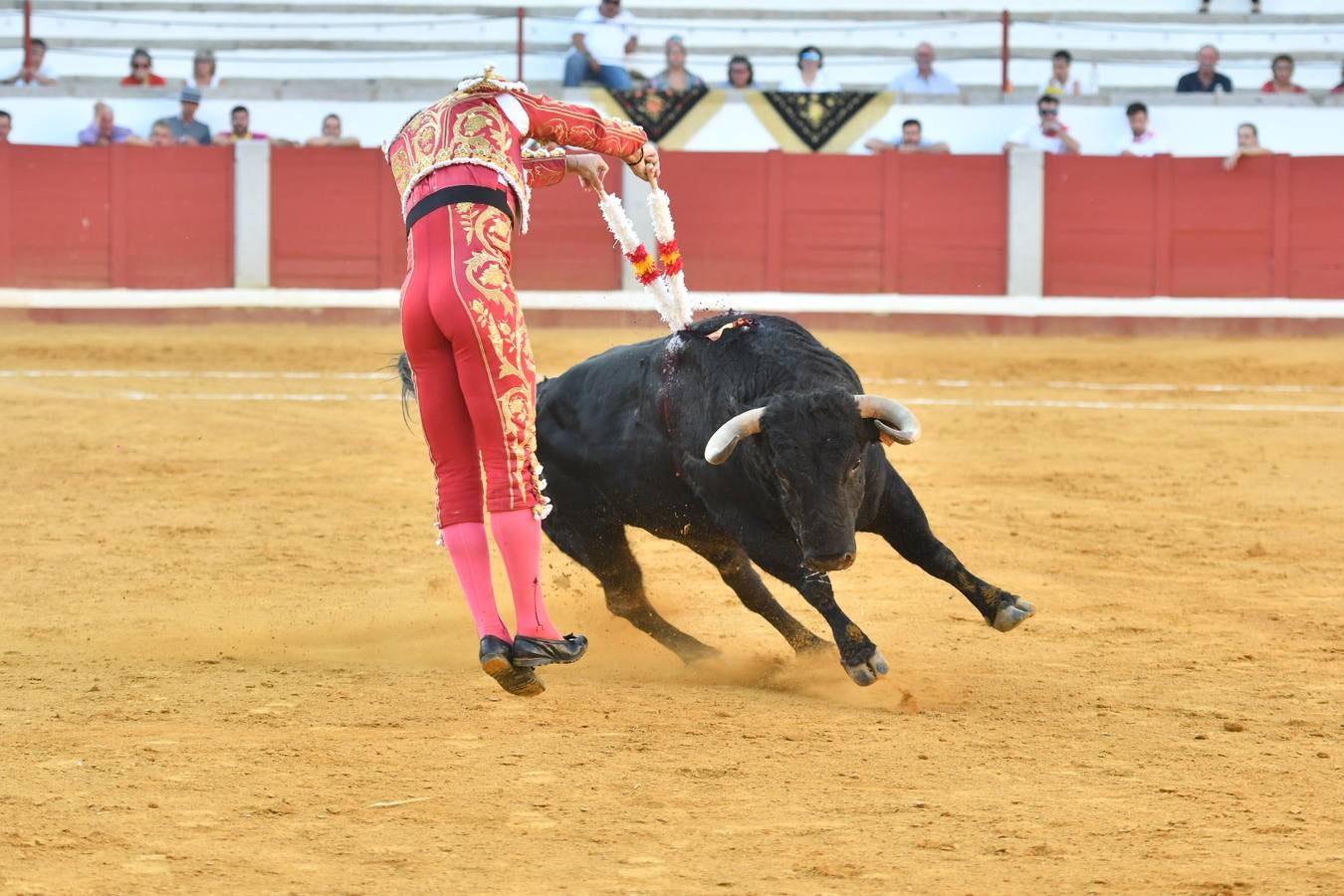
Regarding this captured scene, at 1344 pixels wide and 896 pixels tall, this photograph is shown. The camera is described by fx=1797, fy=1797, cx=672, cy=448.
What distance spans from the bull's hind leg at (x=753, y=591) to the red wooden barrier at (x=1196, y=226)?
29.0 feet

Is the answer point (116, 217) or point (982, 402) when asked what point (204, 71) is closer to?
point (116, 217)

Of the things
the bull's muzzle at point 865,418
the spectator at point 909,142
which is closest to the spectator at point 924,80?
the spectator at point 909,142

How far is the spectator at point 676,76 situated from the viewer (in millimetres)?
12359

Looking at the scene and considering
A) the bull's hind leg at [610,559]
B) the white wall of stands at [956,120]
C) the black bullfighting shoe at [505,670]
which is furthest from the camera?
the white wall of stands at [956,120]

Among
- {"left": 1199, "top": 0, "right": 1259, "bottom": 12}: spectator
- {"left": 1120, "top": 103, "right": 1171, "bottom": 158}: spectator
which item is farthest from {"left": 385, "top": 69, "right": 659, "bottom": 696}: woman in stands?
{"left": 1199, "top": 0, "right": 1259, "bottom": 12}: spectator

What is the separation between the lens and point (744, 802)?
9.36ft

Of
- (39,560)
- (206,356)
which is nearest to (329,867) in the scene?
(39,560)

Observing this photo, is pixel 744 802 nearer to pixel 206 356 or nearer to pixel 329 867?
pixel 329 867

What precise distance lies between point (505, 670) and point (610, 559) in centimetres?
127

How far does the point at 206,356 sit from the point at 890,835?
863 cm

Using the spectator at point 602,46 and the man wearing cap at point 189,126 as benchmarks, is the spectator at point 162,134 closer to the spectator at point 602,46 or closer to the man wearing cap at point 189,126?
the man wearing cap at point 189,126

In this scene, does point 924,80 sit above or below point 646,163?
above

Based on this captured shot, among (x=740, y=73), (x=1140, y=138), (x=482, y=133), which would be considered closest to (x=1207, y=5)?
(x=1140, y=138)

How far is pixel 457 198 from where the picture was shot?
3.20 metres
